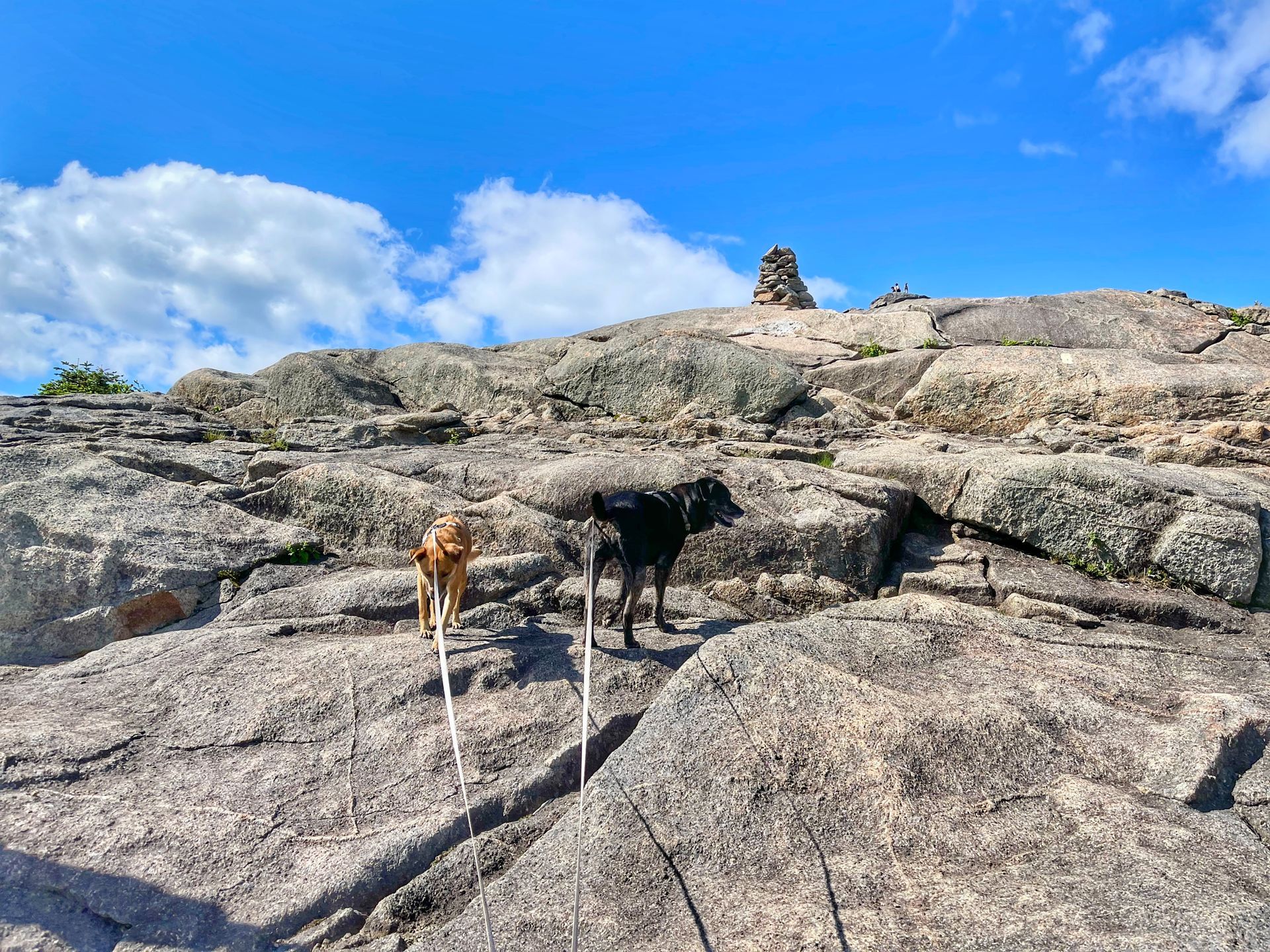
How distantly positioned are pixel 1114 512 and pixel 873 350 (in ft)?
36.9

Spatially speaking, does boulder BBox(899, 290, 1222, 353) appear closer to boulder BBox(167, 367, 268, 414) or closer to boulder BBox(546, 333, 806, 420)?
boulder BBox(546, 333, 806, 420)

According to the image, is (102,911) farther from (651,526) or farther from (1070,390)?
(1070,390)

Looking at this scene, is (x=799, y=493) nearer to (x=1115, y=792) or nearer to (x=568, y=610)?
(x=568, y=610)

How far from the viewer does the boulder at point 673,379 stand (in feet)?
55.2

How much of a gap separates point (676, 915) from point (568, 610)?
4.49 meters

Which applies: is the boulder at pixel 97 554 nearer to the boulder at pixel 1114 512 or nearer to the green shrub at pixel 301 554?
the green shrub at pixel 301 554

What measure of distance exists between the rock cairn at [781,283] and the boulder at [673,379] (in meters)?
12.6

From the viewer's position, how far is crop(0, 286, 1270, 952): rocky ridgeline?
4.38 meters

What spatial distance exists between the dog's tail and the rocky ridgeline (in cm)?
129

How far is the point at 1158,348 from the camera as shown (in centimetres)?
1853

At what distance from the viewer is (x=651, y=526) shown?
702cm

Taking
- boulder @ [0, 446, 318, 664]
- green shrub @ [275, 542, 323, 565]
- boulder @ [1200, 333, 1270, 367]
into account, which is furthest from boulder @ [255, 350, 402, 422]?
boulder @ [1200, 333, 1270, 367]

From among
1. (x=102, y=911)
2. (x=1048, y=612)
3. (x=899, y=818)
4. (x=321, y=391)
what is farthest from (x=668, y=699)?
(x=321, y=391)

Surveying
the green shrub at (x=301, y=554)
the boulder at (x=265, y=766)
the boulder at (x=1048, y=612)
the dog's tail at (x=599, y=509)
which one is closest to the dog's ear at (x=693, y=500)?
the dog's tail at (x=599, y=509)
